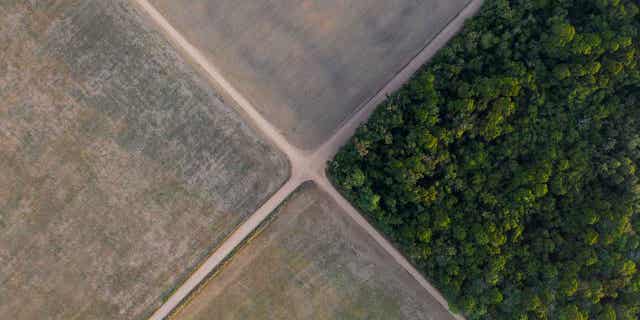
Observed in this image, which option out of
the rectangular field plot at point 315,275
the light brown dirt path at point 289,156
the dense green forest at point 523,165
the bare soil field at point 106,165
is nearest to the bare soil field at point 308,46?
the light brown dirt path at point 289,156

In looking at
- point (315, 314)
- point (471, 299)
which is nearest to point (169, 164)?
point (315, 314)

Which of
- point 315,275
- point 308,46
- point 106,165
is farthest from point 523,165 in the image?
point 106,165

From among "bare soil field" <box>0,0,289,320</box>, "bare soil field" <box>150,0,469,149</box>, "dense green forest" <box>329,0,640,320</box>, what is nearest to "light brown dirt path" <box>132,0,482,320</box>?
"bare soil field" <box>150,0,469,149</box>

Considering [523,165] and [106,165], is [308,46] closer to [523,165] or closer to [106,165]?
[106,165]

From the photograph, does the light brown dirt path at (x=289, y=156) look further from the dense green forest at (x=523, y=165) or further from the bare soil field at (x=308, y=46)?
the dense green forest at (x=523, y=165)

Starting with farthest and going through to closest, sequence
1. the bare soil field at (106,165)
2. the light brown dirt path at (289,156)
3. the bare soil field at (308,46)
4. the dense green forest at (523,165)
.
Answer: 1. the bare soil field at (308,46)
2. the light brown dirt path at (289,156)
3. the bare soil field at (106,165)
4. the dense green forest at (523,165)

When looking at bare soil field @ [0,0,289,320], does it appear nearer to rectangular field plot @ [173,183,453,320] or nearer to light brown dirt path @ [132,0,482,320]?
light brown dirt path @ [132,0,482,320]
